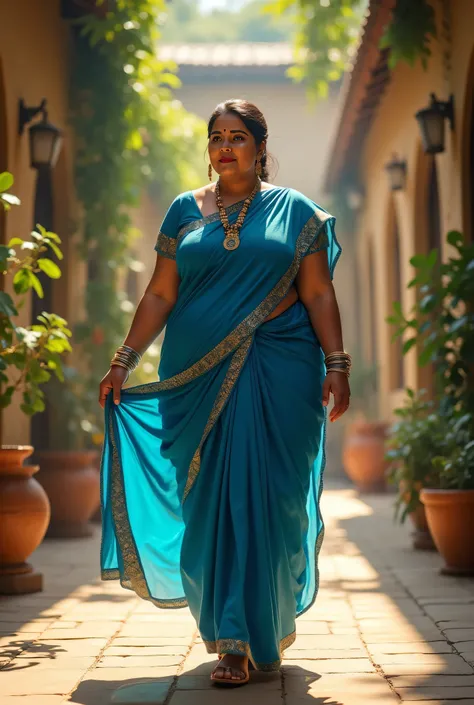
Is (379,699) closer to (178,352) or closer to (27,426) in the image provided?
(178,352)

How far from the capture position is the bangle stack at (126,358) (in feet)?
12.7

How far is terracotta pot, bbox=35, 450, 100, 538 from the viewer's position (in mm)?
8086

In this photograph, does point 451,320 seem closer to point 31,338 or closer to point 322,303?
point 31,338

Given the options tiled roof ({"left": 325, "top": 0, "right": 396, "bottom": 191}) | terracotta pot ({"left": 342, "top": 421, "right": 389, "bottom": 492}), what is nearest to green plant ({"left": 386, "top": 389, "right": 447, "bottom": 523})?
tiled roof ({"left": 325, "top": 0, "right": 396, "bottom": 191})

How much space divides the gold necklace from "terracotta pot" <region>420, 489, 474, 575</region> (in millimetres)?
2456

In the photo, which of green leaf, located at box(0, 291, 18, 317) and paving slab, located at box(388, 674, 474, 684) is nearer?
paving slab, located at box(388, 674, 474, 684)

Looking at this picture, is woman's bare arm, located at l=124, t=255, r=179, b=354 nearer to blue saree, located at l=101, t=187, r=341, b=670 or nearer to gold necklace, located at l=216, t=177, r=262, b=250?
blue saree, located at l=101, t=187, r=341, b=670

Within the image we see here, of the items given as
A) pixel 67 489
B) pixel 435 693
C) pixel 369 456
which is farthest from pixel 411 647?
pixel 369 456

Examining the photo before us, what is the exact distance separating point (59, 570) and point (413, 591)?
7.14ft

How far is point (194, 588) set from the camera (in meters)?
3.61

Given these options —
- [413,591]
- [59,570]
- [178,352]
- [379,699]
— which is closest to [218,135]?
[178,352]

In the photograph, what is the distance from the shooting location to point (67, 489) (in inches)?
318

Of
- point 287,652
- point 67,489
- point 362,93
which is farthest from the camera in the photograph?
point 362,93

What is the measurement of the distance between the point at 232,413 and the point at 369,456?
904cm
